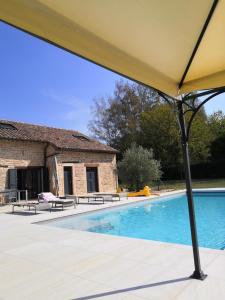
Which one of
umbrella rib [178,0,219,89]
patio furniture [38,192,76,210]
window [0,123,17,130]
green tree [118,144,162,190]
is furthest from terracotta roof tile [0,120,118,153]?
umbrella rib [178,0,219,89]

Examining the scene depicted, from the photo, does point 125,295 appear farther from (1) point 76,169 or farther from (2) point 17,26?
(1) point 76,169

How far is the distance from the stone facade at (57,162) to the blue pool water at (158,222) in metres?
6.65

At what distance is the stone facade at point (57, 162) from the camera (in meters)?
17.7

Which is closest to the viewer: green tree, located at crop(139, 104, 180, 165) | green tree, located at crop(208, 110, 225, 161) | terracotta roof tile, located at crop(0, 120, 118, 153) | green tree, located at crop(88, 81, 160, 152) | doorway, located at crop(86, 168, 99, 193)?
terracotta roof tile, located at crop(0, 120, 118, 153)

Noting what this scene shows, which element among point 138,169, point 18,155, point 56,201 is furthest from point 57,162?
point 56,201

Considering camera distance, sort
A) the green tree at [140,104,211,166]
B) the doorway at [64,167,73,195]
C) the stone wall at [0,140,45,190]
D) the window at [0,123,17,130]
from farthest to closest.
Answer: the green tree at [140,104,211,166] → the doorway at [64,167,73,195] → the window at [0,123,17,130] → the stone wall at [0,140,45,190]

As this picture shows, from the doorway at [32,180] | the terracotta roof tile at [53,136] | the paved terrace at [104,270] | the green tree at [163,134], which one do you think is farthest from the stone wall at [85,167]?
the paved terrace at [104,270]

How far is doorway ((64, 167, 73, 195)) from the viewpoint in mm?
20281

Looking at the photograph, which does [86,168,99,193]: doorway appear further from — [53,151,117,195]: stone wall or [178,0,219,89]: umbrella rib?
[178,0,219,89]: umbrella rib

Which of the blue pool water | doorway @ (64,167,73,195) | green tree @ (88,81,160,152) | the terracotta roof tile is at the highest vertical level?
green tree @ (88,81,160,152)

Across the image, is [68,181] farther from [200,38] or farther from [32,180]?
[200,38]

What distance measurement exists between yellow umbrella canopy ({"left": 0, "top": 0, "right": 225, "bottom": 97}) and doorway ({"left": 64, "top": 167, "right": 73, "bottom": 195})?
17229 mm

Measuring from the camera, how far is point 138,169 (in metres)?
21.1

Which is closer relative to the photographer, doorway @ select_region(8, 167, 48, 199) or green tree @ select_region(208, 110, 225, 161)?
doorway @ select_region(8, 167, 48, 199)
